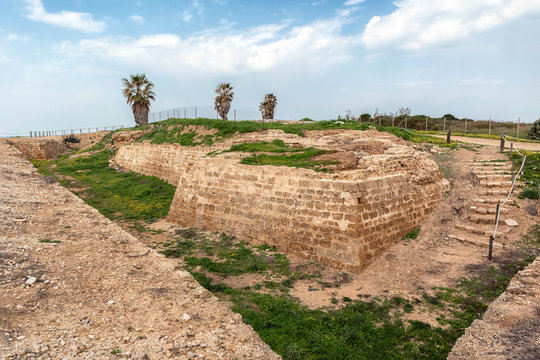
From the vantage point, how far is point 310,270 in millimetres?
9188

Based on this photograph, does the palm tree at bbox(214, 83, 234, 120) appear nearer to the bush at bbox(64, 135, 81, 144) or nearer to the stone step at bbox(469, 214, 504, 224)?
the bush at bbox(64, 135, 81, 144)

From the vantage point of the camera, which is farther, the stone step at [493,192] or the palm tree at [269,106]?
the palm tree at [269,106]

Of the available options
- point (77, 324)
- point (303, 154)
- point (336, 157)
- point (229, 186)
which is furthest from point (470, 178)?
point (77, 324)

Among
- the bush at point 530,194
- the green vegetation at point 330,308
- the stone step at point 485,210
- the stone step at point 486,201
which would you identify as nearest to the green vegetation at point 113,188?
the green vegetation at point 330,308

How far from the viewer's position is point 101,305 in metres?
5.34

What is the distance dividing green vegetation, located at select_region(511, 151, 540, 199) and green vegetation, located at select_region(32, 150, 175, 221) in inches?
542

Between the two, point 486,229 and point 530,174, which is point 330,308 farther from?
point 530,174

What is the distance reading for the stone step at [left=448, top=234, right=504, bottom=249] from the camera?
9.41m

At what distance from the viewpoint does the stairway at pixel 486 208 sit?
9933 millimetres

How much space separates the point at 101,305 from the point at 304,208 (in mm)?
6017

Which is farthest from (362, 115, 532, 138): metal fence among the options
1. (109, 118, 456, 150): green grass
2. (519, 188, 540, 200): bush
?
(519, 188, 540, 200): bush

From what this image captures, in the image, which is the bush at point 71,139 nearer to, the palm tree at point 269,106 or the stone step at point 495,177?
the palm tree at point 269,106

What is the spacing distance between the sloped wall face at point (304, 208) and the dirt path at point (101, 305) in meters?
4.19

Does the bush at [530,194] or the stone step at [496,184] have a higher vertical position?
the stone step at [496,184]
